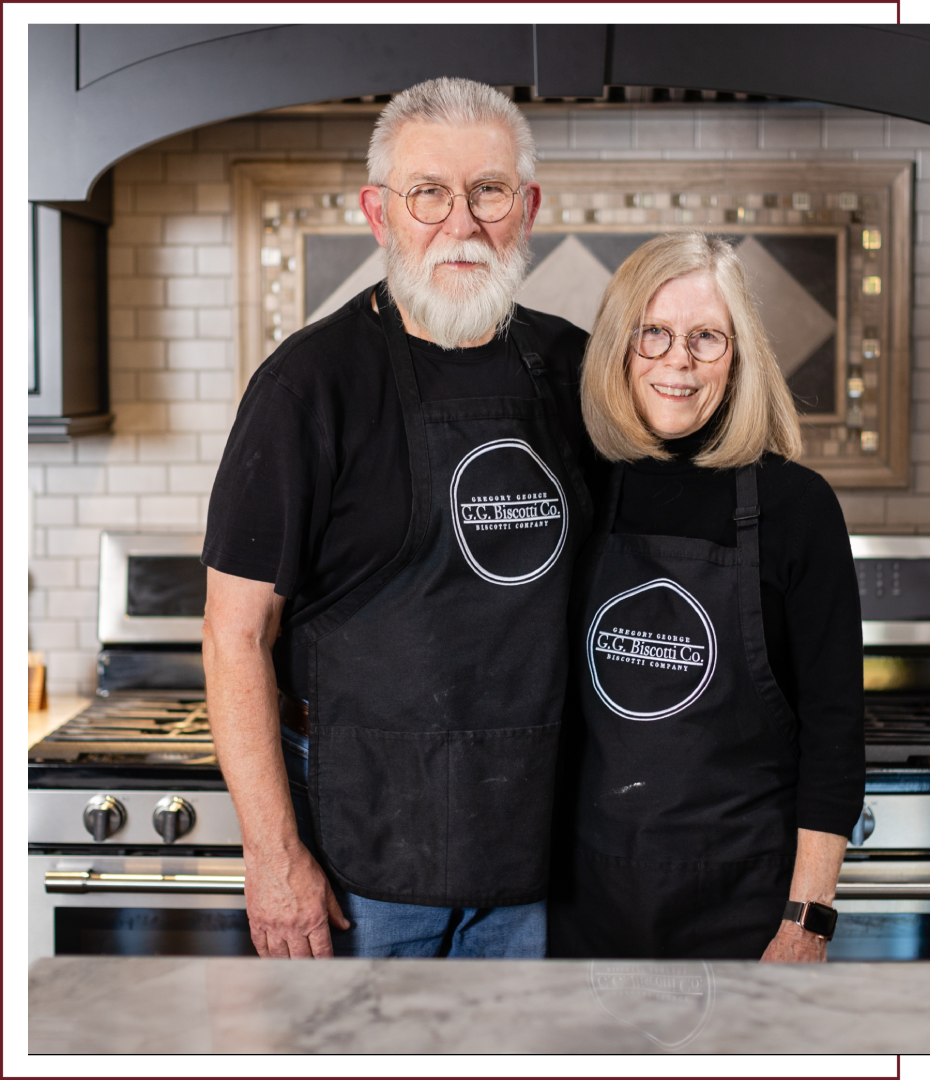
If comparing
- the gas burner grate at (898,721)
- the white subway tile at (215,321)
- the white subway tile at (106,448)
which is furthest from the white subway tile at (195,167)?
the gas burner grate at (898,721)

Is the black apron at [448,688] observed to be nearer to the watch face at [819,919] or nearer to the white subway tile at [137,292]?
the watch face at [819,919]

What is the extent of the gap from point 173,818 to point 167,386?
131cm

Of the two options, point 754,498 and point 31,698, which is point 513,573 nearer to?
point 754,498

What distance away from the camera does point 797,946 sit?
Answer: 158 centimetres

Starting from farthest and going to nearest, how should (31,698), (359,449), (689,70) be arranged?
1. (31,698)
2. (689,70)
3. (359,449)

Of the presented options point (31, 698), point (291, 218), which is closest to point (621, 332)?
point (291, 218)

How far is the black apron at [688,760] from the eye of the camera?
163 cm

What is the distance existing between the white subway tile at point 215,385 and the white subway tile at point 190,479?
0.68 feet

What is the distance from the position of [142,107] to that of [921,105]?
175cm

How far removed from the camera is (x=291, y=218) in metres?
2.93

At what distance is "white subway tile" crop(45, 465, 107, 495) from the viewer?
3004 mm

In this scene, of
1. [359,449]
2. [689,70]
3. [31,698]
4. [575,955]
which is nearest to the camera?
[359,449]

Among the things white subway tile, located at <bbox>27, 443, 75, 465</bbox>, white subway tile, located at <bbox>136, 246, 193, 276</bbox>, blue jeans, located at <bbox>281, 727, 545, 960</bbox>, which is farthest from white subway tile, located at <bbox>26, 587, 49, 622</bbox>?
blue jeans, located at <bbox>281, 727, 545, 960</bbox>

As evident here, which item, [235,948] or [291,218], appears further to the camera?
[291,218]
